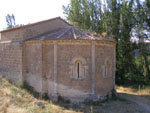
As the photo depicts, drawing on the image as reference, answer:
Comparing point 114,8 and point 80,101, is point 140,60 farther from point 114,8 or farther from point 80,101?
point 80,101

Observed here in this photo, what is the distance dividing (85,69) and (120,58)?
941 cm

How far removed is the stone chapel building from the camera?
10.9 metres

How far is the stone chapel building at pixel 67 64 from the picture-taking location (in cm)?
1088

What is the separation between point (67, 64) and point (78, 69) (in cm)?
90

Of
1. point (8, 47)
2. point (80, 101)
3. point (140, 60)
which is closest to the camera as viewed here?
point (80, 101)

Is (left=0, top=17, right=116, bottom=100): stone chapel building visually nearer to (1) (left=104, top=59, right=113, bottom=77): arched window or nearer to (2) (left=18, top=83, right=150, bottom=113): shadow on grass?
(1) (left=104, top=59, right=113, bottom=77): arched window

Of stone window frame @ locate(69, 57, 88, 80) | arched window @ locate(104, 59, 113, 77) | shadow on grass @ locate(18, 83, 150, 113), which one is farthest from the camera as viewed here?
arched window @ locate(104, 59, 113, 77)

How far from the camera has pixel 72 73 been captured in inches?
429

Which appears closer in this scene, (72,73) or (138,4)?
(72,73)

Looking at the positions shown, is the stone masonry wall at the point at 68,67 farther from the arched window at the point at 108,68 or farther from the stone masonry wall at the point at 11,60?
the stone masonry wall at the point at 11,60

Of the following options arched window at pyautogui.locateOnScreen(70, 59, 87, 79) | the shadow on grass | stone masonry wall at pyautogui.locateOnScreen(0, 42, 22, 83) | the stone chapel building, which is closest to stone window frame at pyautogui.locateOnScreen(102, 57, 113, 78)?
the stone chapel building

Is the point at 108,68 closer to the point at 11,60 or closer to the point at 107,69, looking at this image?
the point at 107,69

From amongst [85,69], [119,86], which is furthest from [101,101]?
[119,86]

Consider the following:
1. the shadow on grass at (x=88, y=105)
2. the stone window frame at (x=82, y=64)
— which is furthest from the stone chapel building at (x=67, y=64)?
the shadow on grass at (x=88, y=105)
